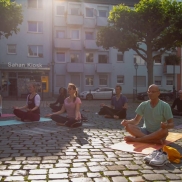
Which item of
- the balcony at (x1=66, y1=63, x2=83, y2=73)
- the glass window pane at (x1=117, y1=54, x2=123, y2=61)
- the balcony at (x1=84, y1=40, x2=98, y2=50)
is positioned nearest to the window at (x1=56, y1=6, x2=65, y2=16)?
the balcony at (x1=84, y1=40, x2=98, y2=50)

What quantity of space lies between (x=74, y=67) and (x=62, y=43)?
3.58 meters

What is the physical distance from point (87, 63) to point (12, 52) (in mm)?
10276

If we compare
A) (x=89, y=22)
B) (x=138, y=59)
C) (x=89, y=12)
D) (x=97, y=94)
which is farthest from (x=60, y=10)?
(x=97, y=94)

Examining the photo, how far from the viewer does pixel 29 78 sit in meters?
39.3

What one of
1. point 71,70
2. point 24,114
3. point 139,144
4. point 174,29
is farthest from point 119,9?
point 139,144

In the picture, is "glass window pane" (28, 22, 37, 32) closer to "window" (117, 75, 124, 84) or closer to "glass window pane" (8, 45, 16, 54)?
"glass window pane" (8, 45, 16, 54)

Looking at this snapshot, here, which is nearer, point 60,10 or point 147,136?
point 147,136

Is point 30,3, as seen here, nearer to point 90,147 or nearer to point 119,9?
point 119,9

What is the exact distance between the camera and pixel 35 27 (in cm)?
4031

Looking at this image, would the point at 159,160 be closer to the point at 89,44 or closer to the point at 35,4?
the point at 89,44

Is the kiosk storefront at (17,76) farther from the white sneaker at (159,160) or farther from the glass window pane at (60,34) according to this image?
the white sneaker at (159,160)

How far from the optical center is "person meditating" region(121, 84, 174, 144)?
6.46m

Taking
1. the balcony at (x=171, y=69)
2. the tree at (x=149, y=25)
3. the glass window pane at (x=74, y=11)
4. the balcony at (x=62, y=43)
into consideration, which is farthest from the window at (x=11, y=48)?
the balcony at (x=171, y=69)

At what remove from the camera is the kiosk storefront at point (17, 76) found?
1508 inches
